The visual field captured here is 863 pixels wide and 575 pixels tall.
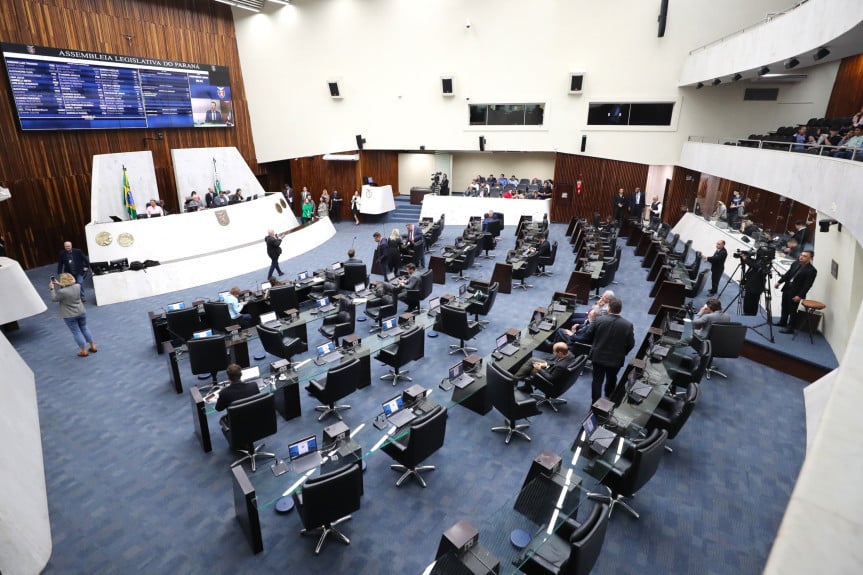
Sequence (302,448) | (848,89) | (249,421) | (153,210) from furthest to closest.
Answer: (153,210)
(848,89)
(249,421)
(302,448)

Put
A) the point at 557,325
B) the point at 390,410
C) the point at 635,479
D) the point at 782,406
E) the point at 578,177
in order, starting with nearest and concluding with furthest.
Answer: the point at 635,479, the point at 390,410, the point at 782,406, the point at 557,325, the point at 578,177

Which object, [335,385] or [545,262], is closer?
[335,385]

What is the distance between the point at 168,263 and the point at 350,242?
239 inches

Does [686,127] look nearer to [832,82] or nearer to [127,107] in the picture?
[832,82]

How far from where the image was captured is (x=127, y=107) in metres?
14.8

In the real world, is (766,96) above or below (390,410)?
above

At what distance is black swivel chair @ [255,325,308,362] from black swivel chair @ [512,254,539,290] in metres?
5.57

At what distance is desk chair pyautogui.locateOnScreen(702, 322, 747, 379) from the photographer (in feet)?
22.0

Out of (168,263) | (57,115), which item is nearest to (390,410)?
(168,263)

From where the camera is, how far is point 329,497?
12.5 ft

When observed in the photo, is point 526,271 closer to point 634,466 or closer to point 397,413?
point 397,413

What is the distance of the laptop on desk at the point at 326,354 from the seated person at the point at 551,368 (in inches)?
97.5

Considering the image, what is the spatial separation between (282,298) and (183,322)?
5.78 feet

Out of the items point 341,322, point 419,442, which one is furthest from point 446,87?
point 419,442
